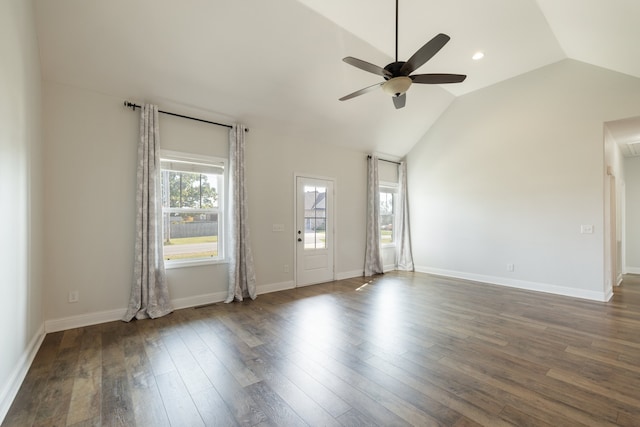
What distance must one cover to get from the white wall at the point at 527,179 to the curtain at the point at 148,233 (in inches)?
218

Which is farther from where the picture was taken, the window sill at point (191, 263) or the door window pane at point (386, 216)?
the door window pane at point (386, 216)

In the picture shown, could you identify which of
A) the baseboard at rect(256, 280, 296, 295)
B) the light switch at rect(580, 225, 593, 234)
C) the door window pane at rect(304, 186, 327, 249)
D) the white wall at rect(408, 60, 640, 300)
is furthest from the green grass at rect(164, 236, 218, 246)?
the light switch at rect(580, 225, 593, 234)

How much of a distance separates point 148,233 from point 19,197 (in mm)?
1418

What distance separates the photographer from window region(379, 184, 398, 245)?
696cm

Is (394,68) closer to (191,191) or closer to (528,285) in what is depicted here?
(191,191)

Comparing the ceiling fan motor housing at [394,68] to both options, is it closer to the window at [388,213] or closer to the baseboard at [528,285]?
the window at [388,213]

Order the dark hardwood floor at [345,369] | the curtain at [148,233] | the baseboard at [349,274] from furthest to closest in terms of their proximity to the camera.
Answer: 1. the baseboard at [349,274]
2. the curtain at [148,233]
3. the dark hardwood floor at [345,369]

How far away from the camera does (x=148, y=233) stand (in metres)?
3.66

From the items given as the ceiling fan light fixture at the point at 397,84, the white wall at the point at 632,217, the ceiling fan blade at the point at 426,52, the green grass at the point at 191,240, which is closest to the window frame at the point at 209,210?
the green grass at the point at 191,240

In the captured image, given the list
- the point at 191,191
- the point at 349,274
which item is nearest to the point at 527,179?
the point at 349,274

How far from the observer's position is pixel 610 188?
193 inches

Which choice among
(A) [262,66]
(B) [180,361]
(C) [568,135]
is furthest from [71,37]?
(C) [568,135]

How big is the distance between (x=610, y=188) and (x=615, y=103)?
1.55 meters

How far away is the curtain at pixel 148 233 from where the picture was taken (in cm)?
360
